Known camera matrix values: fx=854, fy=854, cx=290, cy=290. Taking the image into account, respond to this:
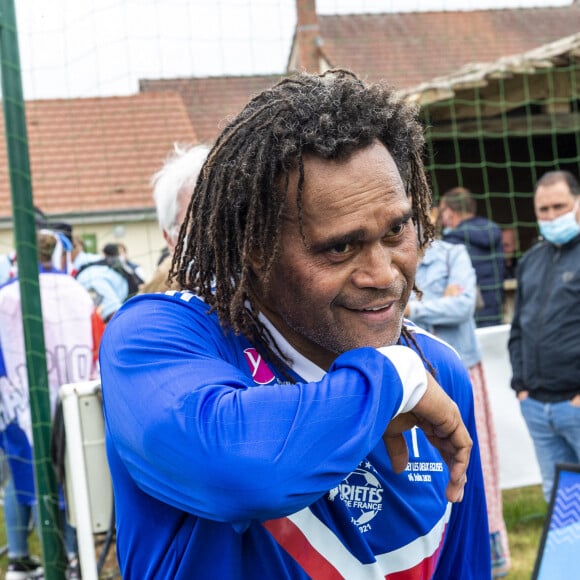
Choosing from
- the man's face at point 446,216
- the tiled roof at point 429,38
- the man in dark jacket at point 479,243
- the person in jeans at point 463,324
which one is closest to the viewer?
the person in jeans at point 463,324

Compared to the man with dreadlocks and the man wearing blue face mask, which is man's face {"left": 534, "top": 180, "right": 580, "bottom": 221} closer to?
the man wearing blue face mask

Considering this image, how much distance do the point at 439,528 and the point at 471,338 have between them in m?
3.39

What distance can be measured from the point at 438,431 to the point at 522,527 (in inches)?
187

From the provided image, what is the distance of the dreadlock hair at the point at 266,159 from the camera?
4.57 ft

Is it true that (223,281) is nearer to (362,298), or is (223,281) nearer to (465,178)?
(362,298)

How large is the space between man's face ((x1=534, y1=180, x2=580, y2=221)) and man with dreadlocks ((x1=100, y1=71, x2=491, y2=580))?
3.48 m

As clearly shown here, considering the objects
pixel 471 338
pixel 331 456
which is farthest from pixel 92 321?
pixel 331 456

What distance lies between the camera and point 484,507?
1.77 meters

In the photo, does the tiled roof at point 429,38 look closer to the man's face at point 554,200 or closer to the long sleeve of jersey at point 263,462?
the man's face at point 554,200

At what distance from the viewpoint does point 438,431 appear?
4.55 feet

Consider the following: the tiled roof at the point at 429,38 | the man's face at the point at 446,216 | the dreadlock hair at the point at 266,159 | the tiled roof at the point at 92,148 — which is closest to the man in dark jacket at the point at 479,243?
the man's face at the point at 446,216

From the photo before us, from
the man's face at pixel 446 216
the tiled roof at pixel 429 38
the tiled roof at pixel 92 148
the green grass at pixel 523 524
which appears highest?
the tiled roof at pixel 429 38

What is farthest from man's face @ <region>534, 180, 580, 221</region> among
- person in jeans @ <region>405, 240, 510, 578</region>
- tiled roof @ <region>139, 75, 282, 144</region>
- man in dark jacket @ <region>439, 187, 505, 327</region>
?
tiled roof @ <region>139, 75, 282, 144</region>

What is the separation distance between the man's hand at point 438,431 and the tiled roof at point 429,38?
21.4ft
